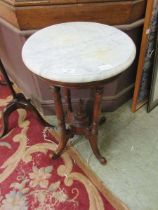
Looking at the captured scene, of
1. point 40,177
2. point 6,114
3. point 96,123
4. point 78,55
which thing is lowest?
point 40,177

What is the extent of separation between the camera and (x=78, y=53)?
0.77 metres

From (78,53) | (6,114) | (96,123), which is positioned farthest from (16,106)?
(78,53)

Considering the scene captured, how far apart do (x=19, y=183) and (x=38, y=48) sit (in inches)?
27.6

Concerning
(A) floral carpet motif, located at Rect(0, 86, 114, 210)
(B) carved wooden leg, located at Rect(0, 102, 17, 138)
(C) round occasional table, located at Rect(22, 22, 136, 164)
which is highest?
(C) round occasional table, located at Rect(22, 22, 136, 164)

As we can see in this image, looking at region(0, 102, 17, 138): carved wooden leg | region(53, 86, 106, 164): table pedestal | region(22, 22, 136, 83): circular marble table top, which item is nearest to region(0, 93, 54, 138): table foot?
region(0, 102, 17, 138): carved wooden leg

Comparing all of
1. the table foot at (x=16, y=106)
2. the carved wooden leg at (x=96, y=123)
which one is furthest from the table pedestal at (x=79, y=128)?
the table foot at (x=16, y=106)

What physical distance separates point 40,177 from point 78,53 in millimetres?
695

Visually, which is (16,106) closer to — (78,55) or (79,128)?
(79,128)

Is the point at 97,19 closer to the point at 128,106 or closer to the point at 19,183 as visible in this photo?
the point at 128,106

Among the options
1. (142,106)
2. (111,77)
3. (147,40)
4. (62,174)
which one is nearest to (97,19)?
(147,40)

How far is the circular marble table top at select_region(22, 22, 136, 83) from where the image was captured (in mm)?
699

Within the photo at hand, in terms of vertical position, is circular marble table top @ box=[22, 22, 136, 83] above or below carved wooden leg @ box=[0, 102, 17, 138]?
above

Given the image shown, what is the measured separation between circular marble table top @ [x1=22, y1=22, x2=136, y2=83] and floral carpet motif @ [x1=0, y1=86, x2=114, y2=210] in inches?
24.5

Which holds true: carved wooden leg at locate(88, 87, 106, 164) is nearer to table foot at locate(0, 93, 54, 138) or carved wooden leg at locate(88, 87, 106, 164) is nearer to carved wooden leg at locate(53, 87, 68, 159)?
carved wooden leg at locate(53, 87, 68, 159)
